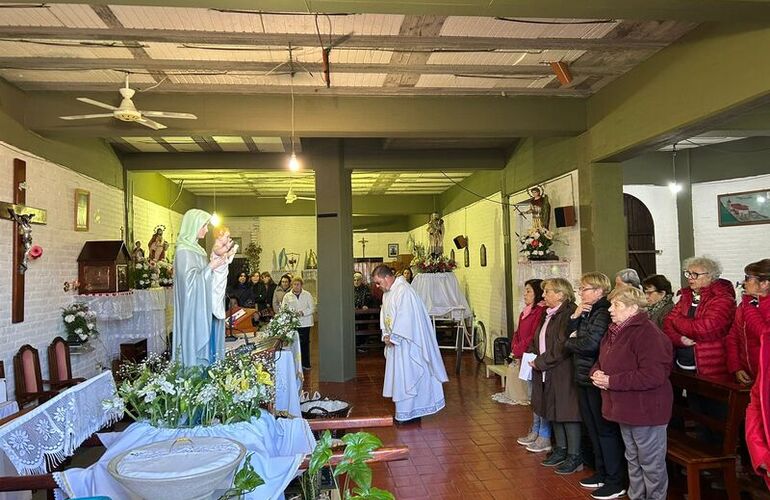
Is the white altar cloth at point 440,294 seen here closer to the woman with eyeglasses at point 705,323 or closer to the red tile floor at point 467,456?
the red tile floor at point 467,456

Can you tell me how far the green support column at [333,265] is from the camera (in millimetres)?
8117

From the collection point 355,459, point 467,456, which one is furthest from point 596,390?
point 355,459

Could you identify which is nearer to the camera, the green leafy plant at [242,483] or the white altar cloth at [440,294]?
the green leafy plant at [242,483]

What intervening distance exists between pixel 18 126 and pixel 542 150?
5.98 m

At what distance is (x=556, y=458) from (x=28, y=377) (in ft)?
15.5

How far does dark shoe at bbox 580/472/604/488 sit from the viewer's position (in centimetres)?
405

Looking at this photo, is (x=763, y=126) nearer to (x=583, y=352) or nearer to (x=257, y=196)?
(x=583, y=352)

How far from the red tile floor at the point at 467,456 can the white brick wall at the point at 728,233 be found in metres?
4.30

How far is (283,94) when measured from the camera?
591cm

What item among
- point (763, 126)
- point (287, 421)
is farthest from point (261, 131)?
point (763, 126)

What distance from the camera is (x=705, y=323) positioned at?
4.07 metres

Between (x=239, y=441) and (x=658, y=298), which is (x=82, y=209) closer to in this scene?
(x=239, y=441)

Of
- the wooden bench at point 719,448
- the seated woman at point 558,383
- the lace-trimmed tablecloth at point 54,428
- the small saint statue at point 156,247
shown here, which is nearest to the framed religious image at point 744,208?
the seated woman at point 558,383

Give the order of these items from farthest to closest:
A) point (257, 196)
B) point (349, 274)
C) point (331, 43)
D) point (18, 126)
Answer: point (257, 196)
point (349, 274)
point (18, 126)
point (331, 43)
